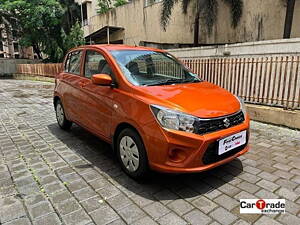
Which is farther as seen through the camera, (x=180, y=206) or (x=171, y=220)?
(x=180, y=206)

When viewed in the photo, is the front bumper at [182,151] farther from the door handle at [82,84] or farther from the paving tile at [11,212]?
the door handle at [82,84]

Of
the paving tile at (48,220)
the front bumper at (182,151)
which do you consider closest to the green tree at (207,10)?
the front bumper at (182,151)

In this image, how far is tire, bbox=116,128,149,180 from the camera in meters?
2.64

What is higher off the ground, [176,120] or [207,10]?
[207,10]

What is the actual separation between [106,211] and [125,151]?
0.79m

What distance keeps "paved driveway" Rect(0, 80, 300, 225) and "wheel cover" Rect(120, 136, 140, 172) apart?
0.20 meters

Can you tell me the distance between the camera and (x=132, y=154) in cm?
281

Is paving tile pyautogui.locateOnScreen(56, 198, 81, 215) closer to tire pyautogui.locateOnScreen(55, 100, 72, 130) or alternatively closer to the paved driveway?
the paved driveway

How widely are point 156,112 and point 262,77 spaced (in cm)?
428

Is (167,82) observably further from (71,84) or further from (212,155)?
(71,84)

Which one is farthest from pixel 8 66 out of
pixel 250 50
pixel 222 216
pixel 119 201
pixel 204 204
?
pixel 222 216

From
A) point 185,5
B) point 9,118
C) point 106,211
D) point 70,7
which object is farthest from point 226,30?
point 70,7

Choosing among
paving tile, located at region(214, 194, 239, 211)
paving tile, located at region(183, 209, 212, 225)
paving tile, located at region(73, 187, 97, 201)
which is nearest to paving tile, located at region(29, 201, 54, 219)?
paving tile, located at region(73, 187, 97, 201)

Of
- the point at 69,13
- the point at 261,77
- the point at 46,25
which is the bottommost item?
the point at 261,77
